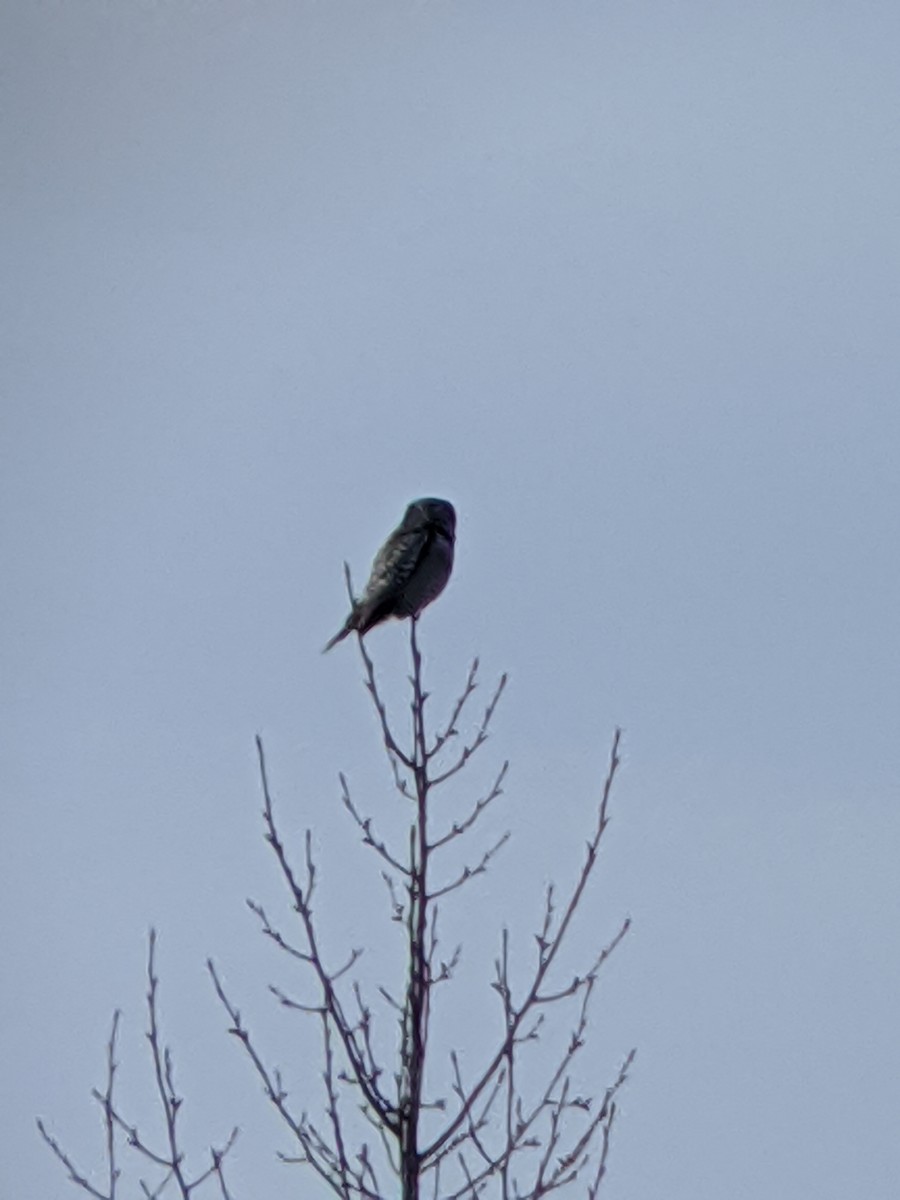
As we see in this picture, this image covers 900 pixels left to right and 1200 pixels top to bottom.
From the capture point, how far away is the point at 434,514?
1059 centimetres

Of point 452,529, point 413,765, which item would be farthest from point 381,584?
point 413,765

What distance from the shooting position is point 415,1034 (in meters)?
4.84

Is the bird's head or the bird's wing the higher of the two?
the bird's head

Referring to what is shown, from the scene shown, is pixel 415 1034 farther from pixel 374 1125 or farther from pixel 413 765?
pixel 413 765

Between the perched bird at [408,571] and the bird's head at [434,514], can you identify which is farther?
the bird's head at [434,514]

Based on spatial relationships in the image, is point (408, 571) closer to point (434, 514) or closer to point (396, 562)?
point (396, 562)

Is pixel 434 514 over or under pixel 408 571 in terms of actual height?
over

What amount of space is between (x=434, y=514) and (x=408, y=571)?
782 millimetres

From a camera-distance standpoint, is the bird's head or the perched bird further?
the bird's head

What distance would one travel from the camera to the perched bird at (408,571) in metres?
9.78

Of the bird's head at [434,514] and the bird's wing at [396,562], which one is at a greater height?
the bird's head at [434,514]

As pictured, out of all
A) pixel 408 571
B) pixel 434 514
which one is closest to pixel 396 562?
pixel 408 571

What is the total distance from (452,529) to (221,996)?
585 centimetres

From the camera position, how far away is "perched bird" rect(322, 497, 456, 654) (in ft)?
32.1
